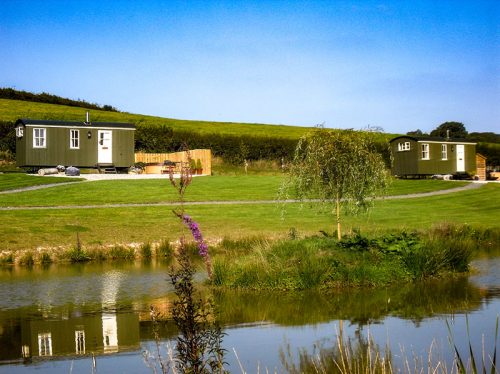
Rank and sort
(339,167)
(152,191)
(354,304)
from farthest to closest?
1. (152,191)
2. (339,167)
3. (354,304)

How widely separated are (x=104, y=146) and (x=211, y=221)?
76.6 ft

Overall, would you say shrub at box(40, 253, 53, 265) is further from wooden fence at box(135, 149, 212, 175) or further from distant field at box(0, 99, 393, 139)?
distant field at box(0, 99, 393, 139)

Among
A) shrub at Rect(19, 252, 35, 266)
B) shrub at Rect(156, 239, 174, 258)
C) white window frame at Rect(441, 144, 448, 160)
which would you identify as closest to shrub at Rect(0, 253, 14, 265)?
shrub at Rect(19, 252, 35, 266)

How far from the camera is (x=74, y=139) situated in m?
48.3

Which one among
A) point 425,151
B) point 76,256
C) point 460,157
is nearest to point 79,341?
point 76,256

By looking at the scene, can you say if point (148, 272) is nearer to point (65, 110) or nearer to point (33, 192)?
point (33, 192)

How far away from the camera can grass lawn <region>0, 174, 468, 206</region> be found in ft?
111

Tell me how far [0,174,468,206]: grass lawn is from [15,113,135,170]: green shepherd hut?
5992mm

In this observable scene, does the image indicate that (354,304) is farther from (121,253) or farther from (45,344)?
(121,253)

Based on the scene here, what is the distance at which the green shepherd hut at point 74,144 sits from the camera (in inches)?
1860

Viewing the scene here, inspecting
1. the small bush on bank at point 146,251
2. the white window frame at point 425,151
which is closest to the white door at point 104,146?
the white window frame at point 425,151

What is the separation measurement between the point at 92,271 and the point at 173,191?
18854 millimetres

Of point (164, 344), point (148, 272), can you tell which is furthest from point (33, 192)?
point (164, 344)

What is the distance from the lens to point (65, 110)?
74.5 m
